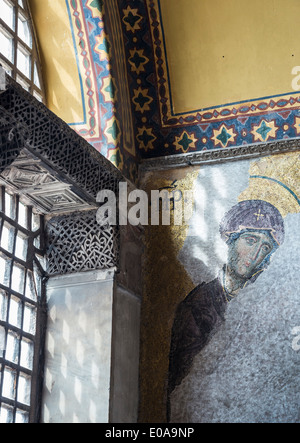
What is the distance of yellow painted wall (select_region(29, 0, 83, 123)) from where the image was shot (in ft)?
21.6

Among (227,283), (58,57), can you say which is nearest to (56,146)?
(58,57)

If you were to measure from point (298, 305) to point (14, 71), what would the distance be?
9.58 feet

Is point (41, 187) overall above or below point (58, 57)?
below

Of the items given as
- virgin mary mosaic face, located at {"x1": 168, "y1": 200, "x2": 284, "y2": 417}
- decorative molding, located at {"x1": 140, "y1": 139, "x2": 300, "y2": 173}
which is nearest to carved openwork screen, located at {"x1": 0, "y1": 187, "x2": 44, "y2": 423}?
virgin mary mosaic face, located at {"x1": 168, "y1": 200, "x2": 284, "y2": 417}

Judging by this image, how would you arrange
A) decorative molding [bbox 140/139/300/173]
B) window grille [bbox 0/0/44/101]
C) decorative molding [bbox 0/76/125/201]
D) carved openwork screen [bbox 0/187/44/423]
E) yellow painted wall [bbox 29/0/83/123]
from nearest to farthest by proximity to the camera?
decorative molding [bbox 0/76/125/201] < carved openwork screen [bbox 0/187/44/423] < window grille [bbox 0/0/44/101] < decorative molding [bbox 140/139/300/173] < yellow painted wall [bbox 29/0/83/123]

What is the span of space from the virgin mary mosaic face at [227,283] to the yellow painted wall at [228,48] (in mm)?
1062

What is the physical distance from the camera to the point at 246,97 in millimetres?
6641

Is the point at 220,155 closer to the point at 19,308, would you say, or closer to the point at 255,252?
the point at 255,252

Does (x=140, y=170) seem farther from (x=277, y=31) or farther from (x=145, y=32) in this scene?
(x=277, y=31)

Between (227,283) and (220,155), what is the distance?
1143mm

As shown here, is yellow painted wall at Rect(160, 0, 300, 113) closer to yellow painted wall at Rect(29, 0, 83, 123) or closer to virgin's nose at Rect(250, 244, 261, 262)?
yellow painted wall at Rect(29, 0, 83, 123)

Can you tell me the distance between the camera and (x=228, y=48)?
6.66 m

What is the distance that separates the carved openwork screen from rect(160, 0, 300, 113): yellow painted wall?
1828mm

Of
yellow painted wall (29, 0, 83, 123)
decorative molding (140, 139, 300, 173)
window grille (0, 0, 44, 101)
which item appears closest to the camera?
window grille (0, 0, 44, 101)
